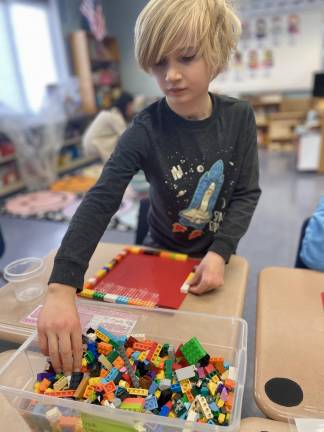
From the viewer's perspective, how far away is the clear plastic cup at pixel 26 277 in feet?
2.50

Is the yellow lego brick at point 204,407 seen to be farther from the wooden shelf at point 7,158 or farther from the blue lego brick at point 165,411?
the wooden shelf at point 7,158

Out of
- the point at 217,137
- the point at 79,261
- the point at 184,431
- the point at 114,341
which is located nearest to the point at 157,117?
the point at 217,137

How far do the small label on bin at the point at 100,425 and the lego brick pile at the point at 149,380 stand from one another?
0.10ft

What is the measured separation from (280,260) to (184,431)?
67.6 inches

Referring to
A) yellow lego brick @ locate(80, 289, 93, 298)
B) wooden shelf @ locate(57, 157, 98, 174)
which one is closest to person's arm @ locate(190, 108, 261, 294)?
yellow lego brick @ locate(80, 289, 93, 298)

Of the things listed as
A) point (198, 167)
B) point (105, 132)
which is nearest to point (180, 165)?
point (198, 167)

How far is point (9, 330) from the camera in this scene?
66 cm

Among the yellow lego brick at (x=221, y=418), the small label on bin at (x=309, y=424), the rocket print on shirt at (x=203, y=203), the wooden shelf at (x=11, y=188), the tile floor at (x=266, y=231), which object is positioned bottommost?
the tile floor at (x=266, y=231)

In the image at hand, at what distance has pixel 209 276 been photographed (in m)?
0.71

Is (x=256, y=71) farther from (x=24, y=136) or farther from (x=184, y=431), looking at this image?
(x=184, y=431)

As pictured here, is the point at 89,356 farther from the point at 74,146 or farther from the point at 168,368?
the point at 74,146

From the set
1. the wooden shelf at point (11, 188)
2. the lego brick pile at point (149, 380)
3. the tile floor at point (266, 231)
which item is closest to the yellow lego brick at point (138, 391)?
the lego brick pile at point (149, 380)

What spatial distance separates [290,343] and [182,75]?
53 centimetres

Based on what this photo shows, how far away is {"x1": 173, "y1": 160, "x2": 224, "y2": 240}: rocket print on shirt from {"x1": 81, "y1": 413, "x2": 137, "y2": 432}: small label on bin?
0.53m
